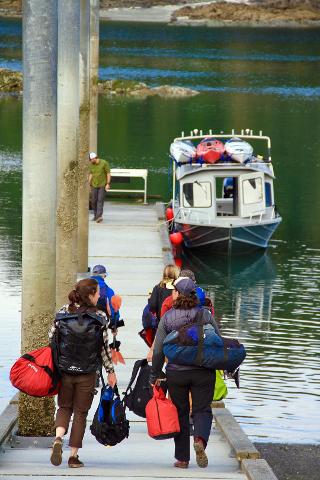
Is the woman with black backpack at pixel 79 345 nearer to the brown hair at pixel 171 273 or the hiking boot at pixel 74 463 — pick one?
the hiking boot at pixel 74 463

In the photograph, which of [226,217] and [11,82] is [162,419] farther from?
[11,82]

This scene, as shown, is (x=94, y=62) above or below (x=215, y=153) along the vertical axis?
above

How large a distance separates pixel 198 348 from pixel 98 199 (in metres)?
19.9

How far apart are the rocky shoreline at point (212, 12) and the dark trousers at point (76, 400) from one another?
16381cm

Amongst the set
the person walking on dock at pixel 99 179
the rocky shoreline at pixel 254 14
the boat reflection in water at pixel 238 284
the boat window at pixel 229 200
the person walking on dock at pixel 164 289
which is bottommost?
the rocky shoreline at pixel 254 14

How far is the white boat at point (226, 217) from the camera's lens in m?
34.3

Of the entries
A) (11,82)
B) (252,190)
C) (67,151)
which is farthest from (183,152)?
(11,82)

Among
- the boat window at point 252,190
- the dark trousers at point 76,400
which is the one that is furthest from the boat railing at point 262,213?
the dark trousers at point 76,400

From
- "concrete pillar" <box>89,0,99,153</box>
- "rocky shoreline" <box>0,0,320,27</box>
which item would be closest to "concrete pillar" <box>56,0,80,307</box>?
"concrete pillar" <box>89,0,99,153</box>

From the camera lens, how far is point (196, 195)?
34.9 meters

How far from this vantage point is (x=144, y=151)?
52.7 meters

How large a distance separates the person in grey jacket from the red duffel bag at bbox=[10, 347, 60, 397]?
1026 millimetres

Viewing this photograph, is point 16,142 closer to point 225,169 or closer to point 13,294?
point 225,169

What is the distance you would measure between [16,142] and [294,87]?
1520 inches
